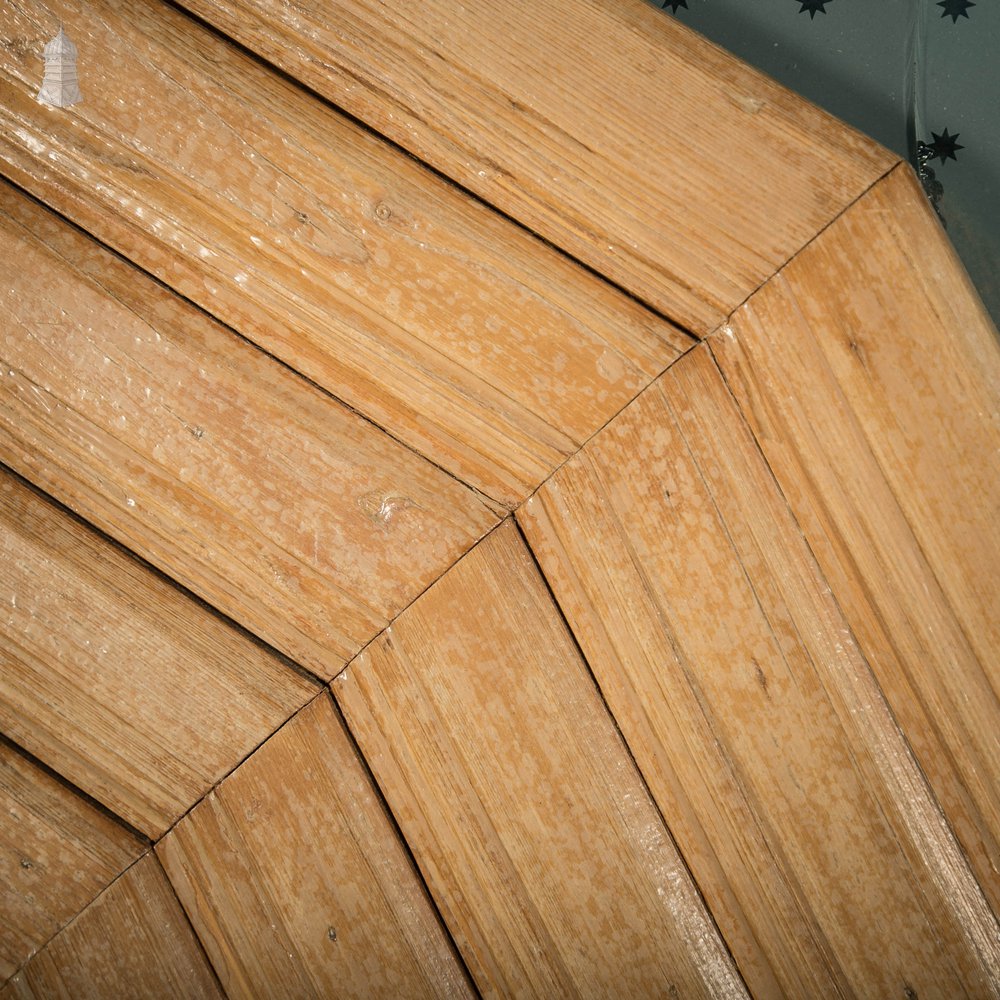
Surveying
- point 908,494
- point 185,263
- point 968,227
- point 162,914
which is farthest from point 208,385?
point 968,227

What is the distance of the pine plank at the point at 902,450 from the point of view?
65 cm

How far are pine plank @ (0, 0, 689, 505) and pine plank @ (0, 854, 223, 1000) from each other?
47 centimetres

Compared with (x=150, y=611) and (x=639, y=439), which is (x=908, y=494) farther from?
(x=150, y=611)

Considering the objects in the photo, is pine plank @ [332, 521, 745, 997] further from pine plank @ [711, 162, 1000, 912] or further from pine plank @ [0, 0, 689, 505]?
pine plank @ [711, 162, 1000, 912]

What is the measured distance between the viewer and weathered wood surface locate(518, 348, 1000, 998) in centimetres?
67

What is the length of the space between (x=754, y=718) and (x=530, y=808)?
20cm

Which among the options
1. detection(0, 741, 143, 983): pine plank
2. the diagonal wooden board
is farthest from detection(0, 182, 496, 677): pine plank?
detection(0, 741, 143, 983): pine plank

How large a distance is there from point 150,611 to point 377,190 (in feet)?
1.34

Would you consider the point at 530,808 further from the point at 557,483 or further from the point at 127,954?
the point at 127,954

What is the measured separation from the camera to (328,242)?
691 millimetres

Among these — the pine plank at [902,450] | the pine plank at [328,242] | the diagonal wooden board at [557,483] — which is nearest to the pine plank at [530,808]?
the diagonal wooden board at [557,483]

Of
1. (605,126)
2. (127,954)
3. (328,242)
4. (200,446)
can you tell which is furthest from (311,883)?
(605,126)

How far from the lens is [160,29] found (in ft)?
2.28

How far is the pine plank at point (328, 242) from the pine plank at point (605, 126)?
0.09 ft
